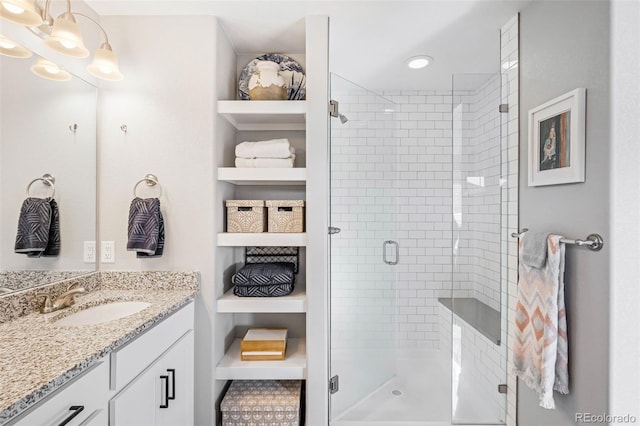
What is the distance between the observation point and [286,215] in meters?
1.86

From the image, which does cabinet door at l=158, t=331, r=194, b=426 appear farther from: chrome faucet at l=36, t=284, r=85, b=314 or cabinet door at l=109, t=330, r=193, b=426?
chrome faucet at l=36, t=284, r=85, b=314

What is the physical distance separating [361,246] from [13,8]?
2022 mm

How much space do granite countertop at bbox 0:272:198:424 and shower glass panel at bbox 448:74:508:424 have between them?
1773mm

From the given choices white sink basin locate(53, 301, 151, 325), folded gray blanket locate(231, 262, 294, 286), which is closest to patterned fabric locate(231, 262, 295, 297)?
folded gray blanket locate(231, 262, 294, 286)

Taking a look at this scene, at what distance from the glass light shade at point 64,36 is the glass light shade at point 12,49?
9 centimetres

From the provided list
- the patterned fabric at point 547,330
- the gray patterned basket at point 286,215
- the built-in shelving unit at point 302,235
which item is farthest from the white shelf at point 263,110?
the patterned fabric at point 547,330

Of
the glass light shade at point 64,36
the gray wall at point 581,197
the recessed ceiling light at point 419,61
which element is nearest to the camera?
the gray wall at point 581,197

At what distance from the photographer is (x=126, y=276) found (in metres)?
1.77

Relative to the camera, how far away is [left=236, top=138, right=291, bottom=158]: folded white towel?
183 centimetres

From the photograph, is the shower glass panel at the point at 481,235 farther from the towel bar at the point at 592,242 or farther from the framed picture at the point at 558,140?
the towel bar at the point at 592,242

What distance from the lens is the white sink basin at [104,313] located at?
4.56 feet

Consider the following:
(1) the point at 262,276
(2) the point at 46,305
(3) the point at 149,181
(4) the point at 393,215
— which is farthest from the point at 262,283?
(4) the point at 393,215

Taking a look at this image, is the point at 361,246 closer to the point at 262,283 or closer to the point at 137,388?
the point at 262,283

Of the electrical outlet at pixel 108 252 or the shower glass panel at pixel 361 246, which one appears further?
the shower glass panel at pixel 361 246
